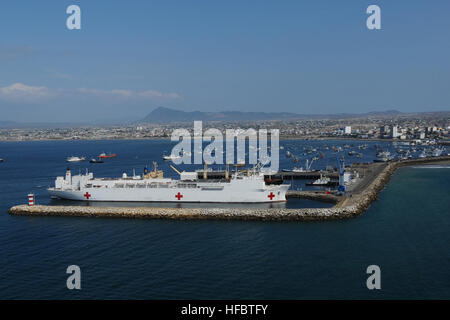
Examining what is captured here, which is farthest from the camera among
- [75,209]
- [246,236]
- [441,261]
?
[75,209]

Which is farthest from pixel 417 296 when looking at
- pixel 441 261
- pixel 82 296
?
pixel 82 296

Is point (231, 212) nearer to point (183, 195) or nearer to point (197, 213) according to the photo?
point (197, 213)

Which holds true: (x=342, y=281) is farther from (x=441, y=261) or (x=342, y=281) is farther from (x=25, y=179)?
(x=25, y=179)

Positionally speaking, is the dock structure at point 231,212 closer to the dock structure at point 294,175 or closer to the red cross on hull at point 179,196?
the red cross on hull at point 179,196

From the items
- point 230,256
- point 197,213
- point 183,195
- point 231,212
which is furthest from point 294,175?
point 230,256

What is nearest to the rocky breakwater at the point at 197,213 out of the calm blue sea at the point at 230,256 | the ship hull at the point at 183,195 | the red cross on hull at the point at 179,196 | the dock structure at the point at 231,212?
the dock structure at the point at 231,212

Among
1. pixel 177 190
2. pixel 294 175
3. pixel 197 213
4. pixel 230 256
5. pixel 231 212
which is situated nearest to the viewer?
pixel 230 256
